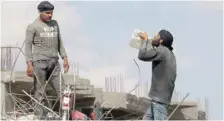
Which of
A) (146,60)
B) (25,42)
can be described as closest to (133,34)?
(146,60)

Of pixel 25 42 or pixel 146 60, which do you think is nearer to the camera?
pixel 146 60

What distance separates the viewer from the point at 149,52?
5.66 meters

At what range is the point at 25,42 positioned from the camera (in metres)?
6.88

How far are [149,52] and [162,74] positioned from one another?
0.31m

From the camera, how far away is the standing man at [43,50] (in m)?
6.84

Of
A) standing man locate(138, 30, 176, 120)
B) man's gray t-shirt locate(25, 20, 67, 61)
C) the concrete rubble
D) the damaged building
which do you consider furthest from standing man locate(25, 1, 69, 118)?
the concrete rubble

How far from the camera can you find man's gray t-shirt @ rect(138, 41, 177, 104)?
5809mm

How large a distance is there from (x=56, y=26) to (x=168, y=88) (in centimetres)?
179

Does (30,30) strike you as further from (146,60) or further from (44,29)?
(146,60)

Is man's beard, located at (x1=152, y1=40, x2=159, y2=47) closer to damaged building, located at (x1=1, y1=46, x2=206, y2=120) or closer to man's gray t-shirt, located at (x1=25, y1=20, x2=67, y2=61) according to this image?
man's gray t-shirt, located at (x1=25, y1=20, x2=67, y2=61)

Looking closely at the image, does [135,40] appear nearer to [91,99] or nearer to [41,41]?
[41,41]

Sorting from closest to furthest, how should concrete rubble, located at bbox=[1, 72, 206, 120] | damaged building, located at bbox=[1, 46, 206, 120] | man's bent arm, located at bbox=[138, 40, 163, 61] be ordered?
man's bent arm, located at bbox=[138, 40, 163, 61]
damaged building, located at bbox=[1, 46, 206, 120]
concrete rubble, located at bbox=[1, 72, 206, 120]

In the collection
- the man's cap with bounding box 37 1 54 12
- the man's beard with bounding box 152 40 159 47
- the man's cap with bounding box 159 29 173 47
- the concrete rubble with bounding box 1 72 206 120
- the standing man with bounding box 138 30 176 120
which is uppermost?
the man's cap with bounding box 37 1 54 12

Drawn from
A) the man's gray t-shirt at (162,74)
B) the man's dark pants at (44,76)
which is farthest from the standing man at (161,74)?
the man's dark pants at (44,76)
